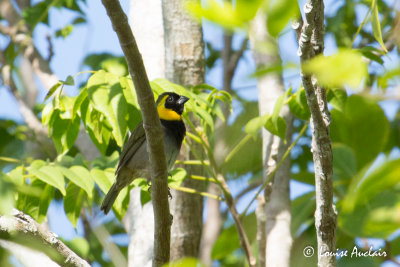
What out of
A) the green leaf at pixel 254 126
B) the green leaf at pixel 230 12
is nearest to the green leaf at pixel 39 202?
the green leaf at pixel 254 126

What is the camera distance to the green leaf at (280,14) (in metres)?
0.87

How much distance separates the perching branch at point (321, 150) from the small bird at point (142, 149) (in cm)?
167

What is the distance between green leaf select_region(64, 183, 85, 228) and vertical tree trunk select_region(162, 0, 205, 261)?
0.89 meters

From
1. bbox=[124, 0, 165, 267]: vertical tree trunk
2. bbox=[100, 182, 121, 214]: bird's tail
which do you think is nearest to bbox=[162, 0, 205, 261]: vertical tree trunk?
bbox=[124, 0, 165, 267]: vertical tree trunk

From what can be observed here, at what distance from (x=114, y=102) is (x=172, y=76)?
4.56 feet

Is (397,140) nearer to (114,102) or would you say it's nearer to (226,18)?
(114,102)

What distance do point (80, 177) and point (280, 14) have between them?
8.25 ft

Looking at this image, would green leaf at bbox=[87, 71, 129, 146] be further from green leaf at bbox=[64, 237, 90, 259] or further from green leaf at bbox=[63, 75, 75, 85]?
green leaf at bbox=[64, 237, 90, 259]

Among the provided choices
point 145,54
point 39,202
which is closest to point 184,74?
point 145,54

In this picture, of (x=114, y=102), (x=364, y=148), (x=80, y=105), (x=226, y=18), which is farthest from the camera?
(x=364, y=148)

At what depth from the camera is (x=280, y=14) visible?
879 mm

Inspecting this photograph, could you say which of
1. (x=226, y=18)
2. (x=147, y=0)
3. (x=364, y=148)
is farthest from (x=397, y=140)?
(x=226, y=18)

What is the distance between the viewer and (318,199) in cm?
236

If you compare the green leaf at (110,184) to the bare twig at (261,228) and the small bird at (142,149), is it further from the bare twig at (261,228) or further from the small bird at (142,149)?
the bare twig at (261,228)
